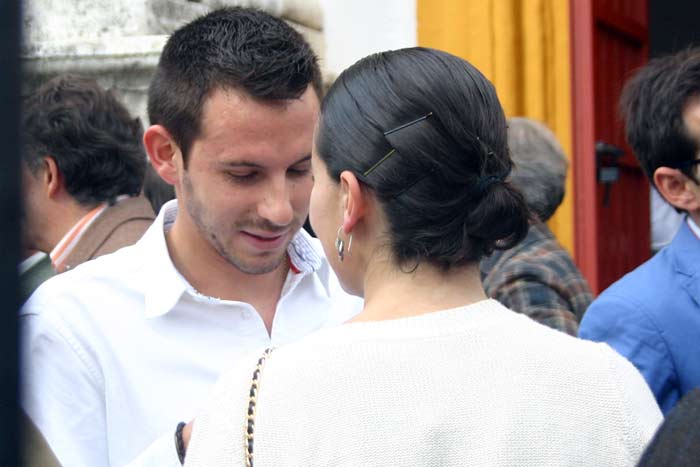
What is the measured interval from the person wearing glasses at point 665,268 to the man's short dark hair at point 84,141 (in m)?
1.41

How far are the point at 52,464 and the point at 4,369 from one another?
107 centimetres

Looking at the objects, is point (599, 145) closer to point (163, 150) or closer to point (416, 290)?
point (163, 150)

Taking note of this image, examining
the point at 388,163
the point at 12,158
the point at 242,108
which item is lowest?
the point at 242,108

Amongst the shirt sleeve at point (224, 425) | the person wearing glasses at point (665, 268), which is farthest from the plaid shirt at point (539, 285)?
the shirt sleeve at point (224, 425)

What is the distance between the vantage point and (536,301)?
9.61 feet

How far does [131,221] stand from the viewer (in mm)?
3141

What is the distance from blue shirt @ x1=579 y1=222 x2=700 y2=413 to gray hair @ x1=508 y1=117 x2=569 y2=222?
82cm

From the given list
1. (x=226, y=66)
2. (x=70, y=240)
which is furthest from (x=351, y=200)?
(x=70, y=240)

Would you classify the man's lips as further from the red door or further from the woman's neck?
the red door

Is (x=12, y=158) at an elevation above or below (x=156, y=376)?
above

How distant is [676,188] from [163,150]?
3.81 ft

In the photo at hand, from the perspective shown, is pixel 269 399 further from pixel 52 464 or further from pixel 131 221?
pixel 131 221

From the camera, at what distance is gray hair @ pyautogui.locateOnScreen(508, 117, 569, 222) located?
3.33 meters

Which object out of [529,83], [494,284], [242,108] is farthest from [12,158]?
[529,83]
